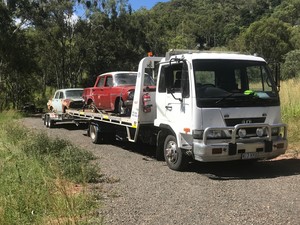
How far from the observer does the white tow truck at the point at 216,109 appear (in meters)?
8.43

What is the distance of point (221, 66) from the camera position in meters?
9.02

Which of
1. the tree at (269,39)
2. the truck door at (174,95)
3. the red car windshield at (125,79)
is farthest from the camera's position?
the tree at (269,39)

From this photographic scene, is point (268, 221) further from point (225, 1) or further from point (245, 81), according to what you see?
point (225, 1)

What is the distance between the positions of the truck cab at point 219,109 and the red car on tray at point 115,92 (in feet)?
5.71

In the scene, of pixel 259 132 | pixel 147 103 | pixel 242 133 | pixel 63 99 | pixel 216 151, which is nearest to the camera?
pixel 216 151

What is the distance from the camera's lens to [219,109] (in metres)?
8.45

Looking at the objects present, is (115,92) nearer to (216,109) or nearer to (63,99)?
(216,109)

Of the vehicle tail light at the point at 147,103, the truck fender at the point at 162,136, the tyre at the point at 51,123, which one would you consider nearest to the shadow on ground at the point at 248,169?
the truck fender at the point at 162,136

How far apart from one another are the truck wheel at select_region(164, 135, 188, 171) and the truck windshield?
1301 millimetres

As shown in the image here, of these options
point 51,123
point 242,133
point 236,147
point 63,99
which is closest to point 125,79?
point 242,133

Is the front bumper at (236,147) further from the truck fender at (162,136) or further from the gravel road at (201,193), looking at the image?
the truck fender at (162,136)

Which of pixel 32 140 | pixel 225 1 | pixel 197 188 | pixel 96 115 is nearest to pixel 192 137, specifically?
pixel 197 188

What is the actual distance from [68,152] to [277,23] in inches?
2287

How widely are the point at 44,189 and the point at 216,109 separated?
3.80 m
